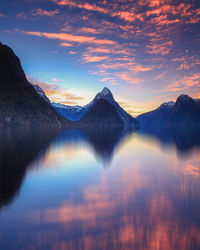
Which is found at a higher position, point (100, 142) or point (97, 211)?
point (100, 142)

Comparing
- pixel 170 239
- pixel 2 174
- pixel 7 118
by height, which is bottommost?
pixel 170 239

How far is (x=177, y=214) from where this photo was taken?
10.0 metres

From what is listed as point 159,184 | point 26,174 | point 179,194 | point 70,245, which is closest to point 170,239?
point 70,245

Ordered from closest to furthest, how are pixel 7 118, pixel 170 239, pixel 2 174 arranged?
pixel 170 239
pixel 2 174
pixel 7 118

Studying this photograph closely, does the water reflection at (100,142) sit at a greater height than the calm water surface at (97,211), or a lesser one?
greater

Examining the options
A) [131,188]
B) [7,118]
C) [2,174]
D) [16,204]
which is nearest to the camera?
[16,204]

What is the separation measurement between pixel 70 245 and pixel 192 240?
537 cm

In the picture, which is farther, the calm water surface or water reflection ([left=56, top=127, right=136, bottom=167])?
water reflection ([left=56, top=127, right=136, bottom=167])

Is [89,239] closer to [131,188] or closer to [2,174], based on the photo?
[131,188]

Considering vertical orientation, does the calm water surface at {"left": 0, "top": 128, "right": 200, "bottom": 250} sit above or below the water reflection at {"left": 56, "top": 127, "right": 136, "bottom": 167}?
below

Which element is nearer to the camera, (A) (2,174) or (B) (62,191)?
(B) (62,191)

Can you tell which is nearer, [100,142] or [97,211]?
[97,211]

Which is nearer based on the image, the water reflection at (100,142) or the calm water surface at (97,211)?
the calm water surface at (97,211)

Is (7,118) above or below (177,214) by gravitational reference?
above
